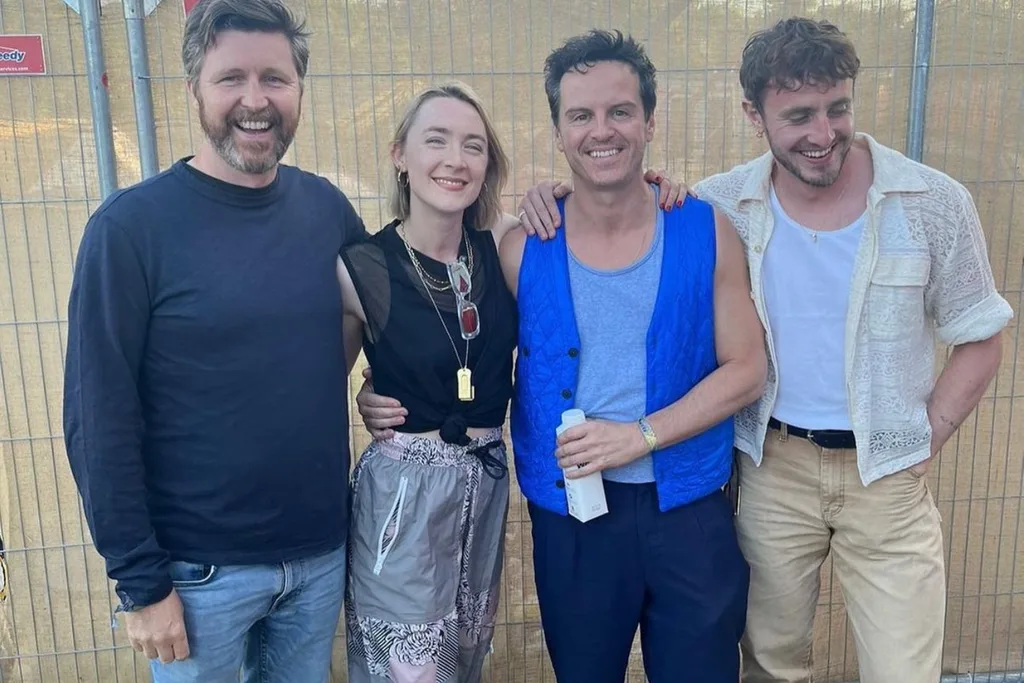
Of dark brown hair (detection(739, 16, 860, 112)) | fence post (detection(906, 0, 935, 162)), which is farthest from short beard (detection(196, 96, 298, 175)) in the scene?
fence post (detection(906, 0, 935, 162))

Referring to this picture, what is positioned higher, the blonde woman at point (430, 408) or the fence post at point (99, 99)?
the fence post at point (99, 99)

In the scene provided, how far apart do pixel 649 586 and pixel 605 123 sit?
1180 mm

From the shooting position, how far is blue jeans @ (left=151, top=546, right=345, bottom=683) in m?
1.93

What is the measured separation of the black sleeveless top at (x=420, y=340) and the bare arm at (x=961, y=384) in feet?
3.90

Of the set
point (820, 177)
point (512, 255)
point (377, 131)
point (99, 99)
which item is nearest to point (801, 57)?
point (820, 177)

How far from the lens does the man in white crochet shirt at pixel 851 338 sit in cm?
213

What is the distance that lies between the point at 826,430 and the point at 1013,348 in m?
1.75

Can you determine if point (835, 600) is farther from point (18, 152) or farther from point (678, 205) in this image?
point (18, 152)

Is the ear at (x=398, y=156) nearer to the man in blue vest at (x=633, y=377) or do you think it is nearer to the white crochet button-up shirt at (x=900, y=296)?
the man in blue vest at (x=633, y=377)

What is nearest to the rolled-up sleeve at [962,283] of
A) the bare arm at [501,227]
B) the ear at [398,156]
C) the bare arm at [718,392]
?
the bare arm at [718,392]

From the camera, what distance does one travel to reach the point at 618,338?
7.02ft

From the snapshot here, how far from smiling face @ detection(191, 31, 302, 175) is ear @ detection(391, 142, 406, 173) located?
1.20ft

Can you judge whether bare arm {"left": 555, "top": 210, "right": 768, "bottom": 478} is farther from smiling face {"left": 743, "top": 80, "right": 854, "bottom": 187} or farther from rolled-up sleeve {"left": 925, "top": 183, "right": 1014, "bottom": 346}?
rolled-up sleeve {"left": 925, "top": 183, "right": 1014, "bottom": 346}

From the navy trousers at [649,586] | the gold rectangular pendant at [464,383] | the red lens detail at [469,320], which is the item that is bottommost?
the navy trousers at [649,586]
